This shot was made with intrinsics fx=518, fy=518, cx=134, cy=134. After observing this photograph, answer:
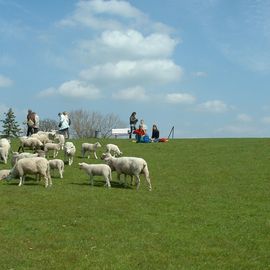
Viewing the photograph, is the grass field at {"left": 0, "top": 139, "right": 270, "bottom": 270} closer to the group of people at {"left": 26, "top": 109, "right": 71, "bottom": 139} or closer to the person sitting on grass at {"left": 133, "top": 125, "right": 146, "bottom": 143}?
the group of people at {"left": 26, "top": 109, "right": 71, "bottom": 139}

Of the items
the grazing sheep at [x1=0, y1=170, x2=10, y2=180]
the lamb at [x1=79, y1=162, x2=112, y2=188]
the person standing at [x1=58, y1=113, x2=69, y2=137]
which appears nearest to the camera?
the lamb at [x1=79, y1=162, x2=112, y2=188]

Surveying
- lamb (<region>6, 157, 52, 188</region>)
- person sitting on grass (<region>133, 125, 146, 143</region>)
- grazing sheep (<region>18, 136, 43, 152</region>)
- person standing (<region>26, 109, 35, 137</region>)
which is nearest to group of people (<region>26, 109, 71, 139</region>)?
person standing (<region>26, 109, 35, 137</region>)

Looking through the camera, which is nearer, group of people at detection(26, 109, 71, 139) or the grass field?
the grass field

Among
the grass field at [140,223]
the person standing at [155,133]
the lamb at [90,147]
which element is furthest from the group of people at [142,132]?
the grass field at [140,223]

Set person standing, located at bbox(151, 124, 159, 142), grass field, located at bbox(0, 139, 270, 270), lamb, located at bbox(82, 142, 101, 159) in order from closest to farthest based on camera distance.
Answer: grass field, located at bbox(0, 139, 270, 270)
lamb, located at bbox(82, 142, 101, 159)
person standing, located at bbox(151, 124, 159, 142)

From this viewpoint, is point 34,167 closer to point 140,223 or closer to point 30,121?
point 140,223

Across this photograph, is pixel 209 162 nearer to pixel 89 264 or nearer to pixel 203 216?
pixel 203 216

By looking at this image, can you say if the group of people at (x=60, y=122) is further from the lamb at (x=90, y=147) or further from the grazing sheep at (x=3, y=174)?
the grazing sheep at (x=3, y=174)

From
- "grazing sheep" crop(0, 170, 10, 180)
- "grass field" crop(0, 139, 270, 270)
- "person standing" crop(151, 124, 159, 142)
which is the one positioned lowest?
"grass field" crop(0, 139, 270, 270)

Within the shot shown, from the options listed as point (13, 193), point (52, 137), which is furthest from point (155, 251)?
point (52, 137)

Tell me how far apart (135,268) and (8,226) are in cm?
543

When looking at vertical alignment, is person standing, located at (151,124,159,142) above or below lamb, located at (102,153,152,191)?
above

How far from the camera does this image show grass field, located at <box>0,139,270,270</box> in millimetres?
13359

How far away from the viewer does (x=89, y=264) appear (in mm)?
12898
